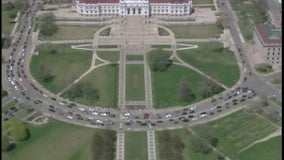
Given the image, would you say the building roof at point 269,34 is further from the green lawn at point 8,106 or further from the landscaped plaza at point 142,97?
the green lawn at point 8,106

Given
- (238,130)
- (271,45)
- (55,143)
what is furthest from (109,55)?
(238,130)

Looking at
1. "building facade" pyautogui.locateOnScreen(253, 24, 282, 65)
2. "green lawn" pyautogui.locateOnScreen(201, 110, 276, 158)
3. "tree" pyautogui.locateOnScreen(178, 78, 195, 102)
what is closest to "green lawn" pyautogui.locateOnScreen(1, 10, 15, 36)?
"tree" pyautogui.locateOnScreen(178, 78, 195, 102)

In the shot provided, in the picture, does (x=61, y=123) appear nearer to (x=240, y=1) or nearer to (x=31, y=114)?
(x=31, y=114)

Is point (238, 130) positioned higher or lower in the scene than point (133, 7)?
lower

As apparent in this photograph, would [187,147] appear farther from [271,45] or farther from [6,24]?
[6,24]

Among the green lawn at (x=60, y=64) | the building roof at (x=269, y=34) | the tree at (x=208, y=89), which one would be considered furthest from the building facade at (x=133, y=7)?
the tree at (x=208, y=89)

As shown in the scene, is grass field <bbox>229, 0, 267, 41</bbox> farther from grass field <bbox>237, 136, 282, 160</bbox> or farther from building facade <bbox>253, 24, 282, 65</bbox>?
grass field <bbox>237, 136, 282, 160</bbox>

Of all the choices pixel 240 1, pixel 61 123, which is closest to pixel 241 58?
pixel 240 1
